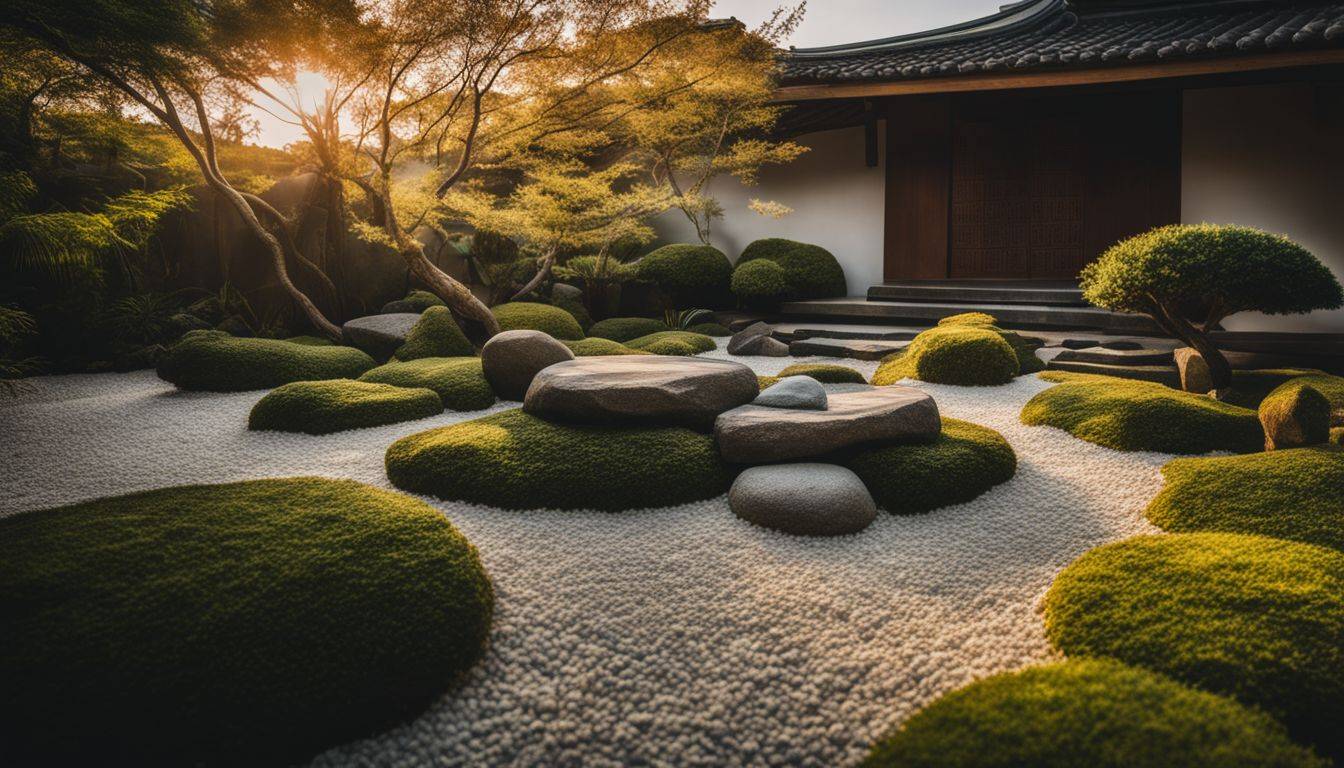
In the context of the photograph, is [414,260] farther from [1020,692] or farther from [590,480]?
[1020,692]

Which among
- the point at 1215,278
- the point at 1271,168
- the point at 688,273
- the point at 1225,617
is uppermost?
the point at 1271,168

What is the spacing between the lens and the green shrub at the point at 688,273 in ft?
35.4

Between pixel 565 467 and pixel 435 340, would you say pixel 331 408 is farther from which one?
pixel 435 340

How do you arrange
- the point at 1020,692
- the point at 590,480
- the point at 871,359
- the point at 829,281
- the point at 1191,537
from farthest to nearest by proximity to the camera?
the point at 829,281, the point at 871,359, the point at 590,480, the point at 1191,537, the point at 1020,692

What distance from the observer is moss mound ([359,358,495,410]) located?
5.88 meters

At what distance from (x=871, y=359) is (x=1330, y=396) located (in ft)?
12.7

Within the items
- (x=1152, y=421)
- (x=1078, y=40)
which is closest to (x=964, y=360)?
(x=1152, y=421)

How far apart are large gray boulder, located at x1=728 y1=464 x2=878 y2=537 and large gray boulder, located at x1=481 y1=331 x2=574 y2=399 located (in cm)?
278

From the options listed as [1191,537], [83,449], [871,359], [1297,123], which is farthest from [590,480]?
[1297,123]

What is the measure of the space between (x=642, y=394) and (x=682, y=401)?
26cm

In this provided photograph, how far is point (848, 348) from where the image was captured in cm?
818

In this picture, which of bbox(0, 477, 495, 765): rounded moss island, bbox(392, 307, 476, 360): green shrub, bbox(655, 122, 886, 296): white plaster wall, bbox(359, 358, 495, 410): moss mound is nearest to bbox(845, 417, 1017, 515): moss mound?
bbox(0, 477, 495, 765): rounded moss island

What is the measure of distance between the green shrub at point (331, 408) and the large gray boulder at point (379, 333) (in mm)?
2479

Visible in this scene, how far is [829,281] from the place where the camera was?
11.0m
